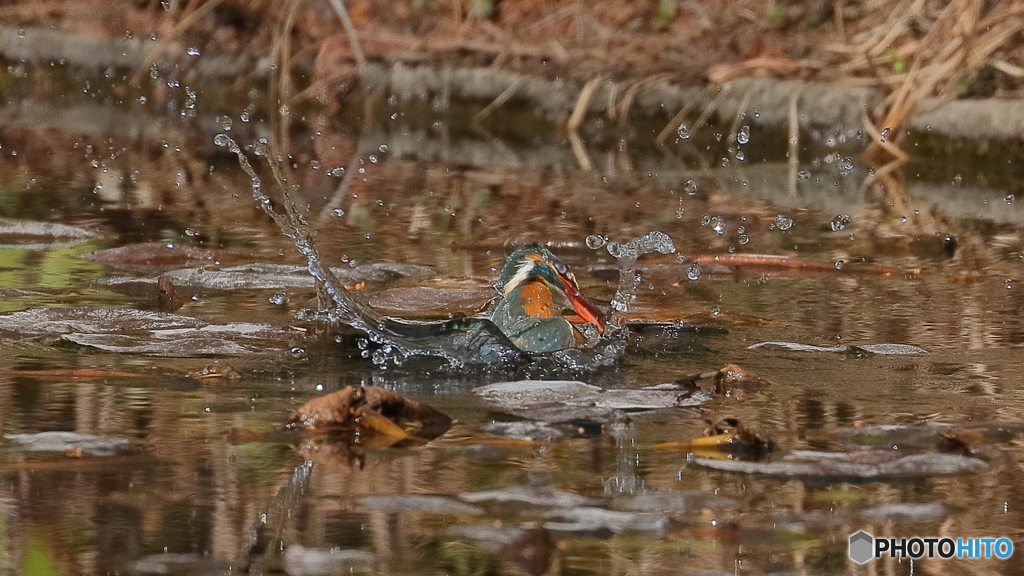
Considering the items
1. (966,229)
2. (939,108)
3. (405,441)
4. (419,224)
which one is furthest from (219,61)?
(405,441)

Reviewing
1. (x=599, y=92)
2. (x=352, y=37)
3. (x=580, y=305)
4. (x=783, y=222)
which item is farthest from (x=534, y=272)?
(x=352, y=37)

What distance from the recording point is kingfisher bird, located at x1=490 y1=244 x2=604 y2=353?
3.12 metres

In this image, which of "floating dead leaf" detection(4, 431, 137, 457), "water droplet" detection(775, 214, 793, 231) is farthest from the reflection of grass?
"water droplet" detection(775, 214, 793, 231)

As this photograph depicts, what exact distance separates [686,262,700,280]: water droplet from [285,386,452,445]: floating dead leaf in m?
1.73

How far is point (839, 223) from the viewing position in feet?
16.8

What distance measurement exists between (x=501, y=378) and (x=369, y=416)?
19.8 inches

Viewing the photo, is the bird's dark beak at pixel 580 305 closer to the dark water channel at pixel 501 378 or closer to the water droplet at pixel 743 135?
the dark water channel at pixel 501 378

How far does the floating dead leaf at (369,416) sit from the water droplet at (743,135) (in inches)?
220

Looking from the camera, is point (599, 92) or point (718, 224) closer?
point (718, 224)

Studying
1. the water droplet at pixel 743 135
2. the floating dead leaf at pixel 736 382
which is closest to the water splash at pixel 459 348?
the floating dead leaf at pixel 736 382

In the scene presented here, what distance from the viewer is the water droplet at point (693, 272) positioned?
4.15m

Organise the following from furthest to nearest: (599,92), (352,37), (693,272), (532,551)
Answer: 1. (352,37)
2. (599,92)
3. (693,272)
4. (532,551)

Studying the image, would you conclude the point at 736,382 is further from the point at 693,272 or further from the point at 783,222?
the point at 783,222

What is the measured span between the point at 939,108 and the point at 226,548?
573 centimetres
